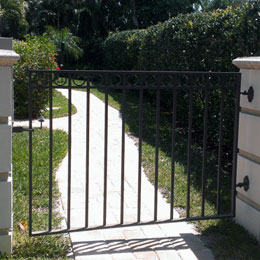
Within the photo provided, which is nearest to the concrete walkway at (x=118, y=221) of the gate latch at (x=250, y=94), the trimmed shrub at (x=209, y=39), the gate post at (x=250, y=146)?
the gate post at (x=250, y=146)

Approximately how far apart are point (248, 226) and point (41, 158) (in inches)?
144

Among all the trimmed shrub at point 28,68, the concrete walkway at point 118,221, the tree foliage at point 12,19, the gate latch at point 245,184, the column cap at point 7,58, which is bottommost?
the concrete walkway at point 118,221

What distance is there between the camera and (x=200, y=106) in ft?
26.3

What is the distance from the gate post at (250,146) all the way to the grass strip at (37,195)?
1.77 meters

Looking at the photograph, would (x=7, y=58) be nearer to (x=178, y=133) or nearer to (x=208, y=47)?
(x=208, y=47)

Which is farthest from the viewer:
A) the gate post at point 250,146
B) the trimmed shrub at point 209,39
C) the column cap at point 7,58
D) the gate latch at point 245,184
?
the trimmed shrub at point 209,39

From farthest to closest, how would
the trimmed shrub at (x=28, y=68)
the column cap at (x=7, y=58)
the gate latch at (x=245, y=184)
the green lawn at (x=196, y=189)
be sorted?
Answer: the trimmed shrub at (x=28, y=68), the gate latch at (x=245, y=184), the green lawn at (x=196, y=189), the column cap at (x=7, y=58)

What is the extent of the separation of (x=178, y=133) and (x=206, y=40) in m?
2.63

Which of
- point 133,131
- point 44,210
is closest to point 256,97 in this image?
point 44,210

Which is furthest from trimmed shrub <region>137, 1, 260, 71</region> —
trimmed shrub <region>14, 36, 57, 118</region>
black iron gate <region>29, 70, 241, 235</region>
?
trimmed shrub <region>14, 36, 57, 118</region>

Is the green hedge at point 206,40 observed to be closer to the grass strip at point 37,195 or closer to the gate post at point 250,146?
the gate post at point 250,146

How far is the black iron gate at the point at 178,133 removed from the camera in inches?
160

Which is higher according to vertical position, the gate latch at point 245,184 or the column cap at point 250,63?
the column cap at point 250,63

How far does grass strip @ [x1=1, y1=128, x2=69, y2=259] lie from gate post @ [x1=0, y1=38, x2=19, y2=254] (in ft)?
0.75
